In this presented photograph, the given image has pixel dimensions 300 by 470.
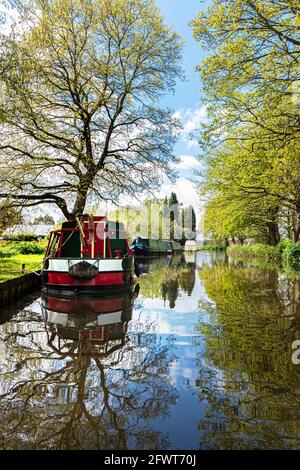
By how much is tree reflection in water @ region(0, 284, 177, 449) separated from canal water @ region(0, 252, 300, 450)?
1 cm

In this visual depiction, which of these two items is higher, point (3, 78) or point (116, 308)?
point (3, 78)

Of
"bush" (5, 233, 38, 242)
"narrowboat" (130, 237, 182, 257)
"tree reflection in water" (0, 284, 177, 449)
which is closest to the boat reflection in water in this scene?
"tree reflection in water" (0, 284, 177, 449)

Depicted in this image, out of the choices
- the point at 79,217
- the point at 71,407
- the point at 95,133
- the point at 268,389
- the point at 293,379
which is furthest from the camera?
the point at 95,133

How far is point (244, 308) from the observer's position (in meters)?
8.98

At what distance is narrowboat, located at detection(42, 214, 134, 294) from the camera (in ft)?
36.2

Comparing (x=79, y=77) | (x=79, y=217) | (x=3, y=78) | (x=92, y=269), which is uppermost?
(x=79, y=77)

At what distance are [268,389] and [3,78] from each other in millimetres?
9114

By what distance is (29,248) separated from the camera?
26.9 meters

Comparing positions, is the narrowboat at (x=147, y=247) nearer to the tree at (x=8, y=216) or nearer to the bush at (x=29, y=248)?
the bush at (x=29, y=248)

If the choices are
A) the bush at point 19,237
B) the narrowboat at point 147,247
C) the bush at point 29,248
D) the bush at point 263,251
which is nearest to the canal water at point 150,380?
the bush at point 19,237

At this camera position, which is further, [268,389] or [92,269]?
[92,269]

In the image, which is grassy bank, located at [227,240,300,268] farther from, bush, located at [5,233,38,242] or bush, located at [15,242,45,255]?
bush, located at [15,242,45,255]
